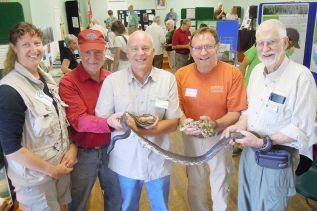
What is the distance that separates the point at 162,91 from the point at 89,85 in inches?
18.9

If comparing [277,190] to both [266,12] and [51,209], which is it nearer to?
[51,209]

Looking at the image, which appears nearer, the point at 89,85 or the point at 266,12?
the point at 89,85

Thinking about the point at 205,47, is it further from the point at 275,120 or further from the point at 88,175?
the point at 88,175

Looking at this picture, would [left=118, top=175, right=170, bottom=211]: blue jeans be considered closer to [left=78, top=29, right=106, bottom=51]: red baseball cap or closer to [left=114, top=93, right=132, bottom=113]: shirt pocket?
[left=114, top=93, right=132, bottom=113]: shirt pocket

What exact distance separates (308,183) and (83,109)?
1.84m

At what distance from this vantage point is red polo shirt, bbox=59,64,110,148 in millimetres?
1732

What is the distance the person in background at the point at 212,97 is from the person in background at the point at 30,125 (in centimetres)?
82

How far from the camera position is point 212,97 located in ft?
6.46

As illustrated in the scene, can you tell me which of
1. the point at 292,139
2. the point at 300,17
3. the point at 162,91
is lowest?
the point at 292,139

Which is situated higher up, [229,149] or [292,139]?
[292,139]

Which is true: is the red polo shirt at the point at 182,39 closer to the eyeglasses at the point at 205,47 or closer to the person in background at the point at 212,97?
the person in background at the point at 212,97

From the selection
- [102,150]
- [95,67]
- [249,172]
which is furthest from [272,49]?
[102,150]

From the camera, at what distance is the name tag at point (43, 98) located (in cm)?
152

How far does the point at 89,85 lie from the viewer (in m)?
1.85
